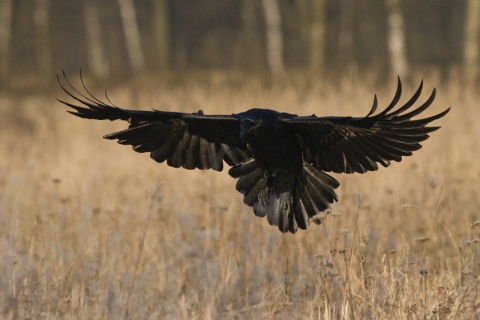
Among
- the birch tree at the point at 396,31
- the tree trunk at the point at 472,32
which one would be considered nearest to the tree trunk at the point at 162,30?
the birch tree at the point at 396,31

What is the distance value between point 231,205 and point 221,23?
35.0 m

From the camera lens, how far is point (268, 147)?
4750 millimetres

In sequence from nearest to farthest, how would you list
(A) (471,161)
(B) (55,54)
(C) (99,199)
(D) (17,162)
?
(C) (99,199)
(A) (471,161)
(D) (17,162)
(B) (55,54)

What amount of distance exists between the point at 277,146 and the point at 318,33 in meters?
15.6

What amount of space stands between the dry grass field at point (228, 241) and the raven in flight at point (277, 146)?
256 millimetres

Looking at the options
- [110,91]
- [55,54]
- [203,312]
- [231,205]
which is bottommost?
[203,312]

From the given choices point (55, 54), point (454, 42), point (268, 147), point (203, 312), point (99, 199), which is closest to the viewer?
point (203, 312)

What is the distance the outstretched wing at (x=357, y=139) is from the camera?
4.25m

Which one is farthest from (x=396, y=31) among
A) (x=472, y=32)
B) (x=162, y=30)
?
(x=162, y=30)

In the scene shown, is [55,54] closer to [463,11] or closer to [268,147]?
[463,11]

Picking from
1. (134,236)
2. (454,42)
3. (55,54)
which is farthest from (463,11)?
(134,236)

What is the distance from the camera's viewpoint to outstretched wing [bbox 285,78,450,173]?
4.25 meters

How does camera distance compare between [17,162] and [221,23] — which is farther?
[221,23]

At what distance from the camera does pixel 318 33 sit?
2009 centimetres
